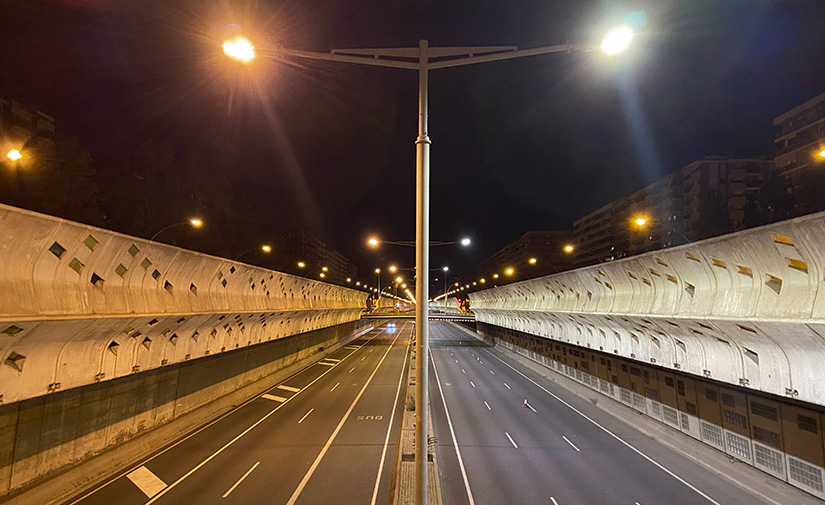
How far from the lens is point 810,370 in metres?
12.2

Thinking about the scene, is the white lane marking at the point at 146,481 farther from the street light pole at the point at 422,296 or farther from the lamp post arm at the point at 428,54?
the lamp post arm at the point at 428,54

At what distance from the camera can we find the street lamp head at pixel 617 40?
239 inches

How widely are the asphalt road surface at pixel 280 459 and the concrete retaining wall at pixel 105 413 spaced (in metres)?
1.45

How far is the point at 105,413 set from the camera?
17047 mm

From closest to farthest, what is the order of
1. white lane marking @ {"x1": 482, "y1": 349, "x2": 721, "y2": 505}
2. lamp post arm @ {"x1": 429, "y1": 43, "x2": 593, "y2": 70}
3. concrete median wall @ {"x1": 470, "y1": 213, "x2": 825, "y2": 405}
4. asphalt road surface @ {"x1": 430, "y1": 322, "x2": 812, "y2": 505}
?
lamp post arm @ {"x1": 429, "y1": 43, "x2": 593, "y2": 70} → concrete median wall @ {"x1": 470, "y1": 213, "x2": 825, "y2": 405} → asphalt road surface @ {"x1": 430, "y1": 322, "x2": 812, "y2": 505} → white lane marking @ {"x1": 482, "y1": 349, "x2": 721, "y2": 505}

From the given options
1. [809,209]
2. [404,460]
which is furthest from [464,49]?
[809,209]

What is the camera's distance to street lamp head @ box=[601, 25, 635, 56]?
607 centimetres

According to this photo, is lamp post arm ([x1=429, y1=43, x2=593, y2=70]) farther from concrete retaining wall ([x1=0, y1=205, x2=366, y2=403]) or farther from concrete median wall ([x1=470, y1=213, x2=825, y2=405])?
concrete retaining wall ([x1=0, y1=205, x2=366, y2=403])

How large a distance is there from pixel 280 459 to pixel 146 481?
220 inches

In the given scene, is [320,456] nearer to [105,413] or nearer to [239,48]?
[105,413]

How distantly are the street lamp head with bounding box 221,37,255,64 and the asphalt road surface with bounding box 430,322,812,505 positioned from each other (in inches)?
656

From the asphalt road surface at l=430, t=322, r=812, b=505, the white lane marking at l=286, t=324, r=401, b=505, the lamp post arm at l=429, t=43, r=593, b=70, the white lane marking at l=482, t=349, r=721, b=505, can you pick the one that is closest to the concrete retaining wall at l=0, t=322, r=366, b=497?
the white lane marking at l=286, t=324, r=401, b=505

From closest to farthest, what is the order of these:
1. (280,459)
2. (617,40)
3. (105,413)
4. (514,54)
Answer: (617,40)
(514,54)
(105,413)
(280,459)

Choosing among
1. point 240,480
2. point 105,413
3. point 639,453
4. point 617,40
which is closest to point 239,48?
point 617,40
